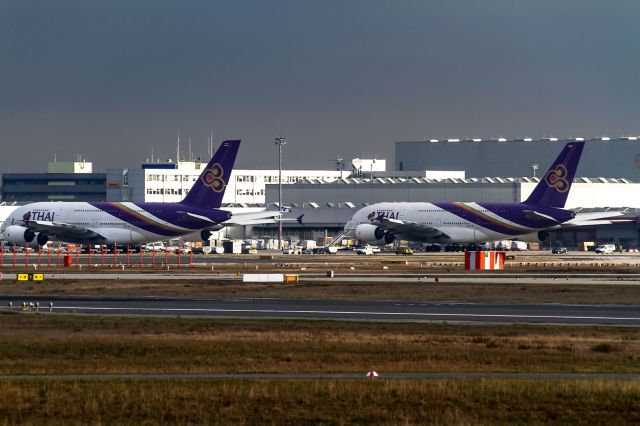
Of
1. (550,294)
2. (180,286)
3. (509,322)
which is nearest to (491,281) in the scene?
(550,294)

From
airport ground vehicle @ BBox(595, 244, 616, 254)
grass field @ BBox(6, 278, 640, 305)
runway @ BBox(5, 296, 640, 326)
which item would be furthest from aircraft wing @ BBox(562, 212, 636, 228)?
runway @ BBox(5, 296, 640, 326)

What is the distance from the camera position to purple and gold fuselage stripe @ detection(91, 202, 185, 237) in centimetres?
13325

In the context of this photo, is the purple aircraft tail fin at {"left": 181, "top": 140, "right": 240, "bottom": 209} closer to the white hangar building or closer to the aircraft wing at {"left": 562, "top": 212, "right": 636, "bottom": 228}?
the aircraft wing at {"left": 562, "top": 212, "right": 636, "bottom": 228}

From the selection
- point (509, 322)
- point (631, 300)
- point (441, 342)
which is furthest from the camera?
point (631, 300)

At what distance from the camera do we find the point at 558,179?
474 ft

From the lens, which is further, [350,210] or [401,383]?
[350,210]

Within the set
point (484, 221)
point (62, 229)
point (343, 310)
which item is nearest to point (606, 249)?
point (484, 221)

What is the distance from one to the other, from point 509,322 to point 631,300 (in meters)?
15.7

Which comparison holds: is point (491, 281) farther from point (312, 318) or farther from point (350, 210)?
point (350, 210)

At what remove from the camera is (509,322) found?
5150 cm

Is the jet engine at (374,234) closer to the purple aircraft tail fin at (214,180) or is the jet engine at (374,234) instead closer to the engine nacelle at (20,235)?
the purple aircraft tail fin at (214,180)

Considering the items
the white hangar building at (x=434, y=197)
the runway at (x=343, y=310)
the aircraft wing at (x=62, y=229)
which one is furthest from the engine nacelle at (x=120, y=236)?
the runway at (x=343, y=310)

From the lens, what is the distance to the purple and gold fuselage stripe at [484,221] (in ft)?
478

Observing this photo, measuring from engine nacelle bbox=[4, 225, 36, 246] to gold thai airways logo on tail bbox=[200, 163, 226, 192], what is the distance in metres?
22.3
